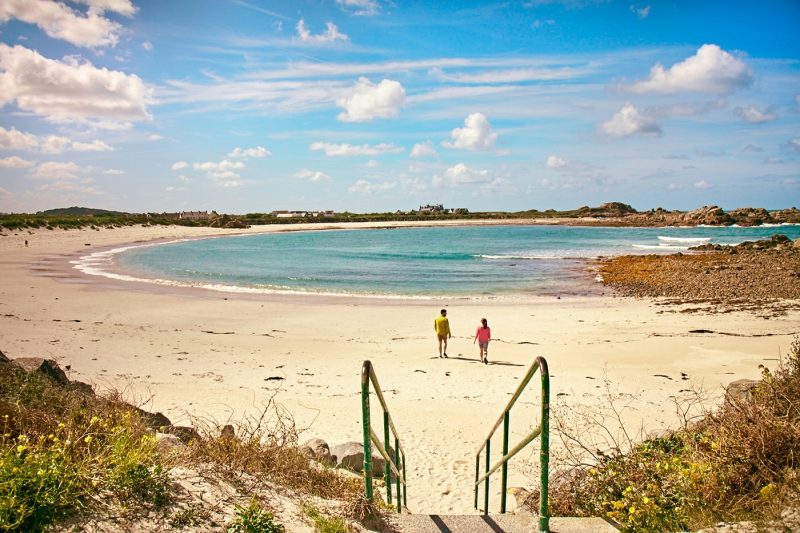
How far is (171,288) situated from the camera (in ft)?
92.4

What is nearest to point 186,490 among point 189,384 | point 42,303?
point 189,384

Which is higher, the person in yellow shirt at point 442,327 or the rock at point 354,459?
the person in yellow shirt at point 442,327

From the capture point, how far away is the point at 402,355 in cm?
1493

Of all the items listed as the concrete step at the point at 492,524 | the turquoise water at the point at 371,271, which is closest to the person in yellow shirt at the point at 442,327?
the concrete step at the point at 492,524

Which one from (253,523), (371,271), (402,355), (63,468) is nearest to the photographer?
(63,468)

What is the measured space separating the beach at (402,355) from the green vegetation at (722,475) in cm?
263

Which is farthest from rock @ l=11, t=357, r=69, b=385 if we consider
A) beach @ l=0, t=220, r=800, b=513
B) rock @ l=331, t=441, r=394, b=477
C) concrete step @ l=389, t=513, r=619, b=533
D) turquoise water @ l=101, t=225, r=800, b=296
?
turquoise water @ l=101, t=225, r=800, b=296

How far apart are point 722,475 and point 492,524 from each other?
197 cm

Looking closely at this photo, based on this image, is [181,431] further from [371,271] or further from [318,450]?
[371,271]

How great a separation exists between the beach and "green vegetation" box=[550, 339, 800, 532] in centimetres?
263

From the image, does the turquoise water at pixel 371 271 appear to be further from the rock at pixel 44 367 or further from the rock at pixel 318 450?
the rock at pixel 44 367

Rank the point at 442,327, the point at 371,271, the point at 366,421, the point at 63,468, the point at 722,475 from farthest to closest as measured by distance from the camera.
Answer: the point at 371,271 < the point at 442,327 < the point at 722,475 < the point at 366,421 < the point at 63,468

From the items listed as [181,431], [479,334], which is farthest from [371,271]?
[181,431]

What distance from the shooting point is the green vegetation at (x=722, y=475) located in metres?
3.71
